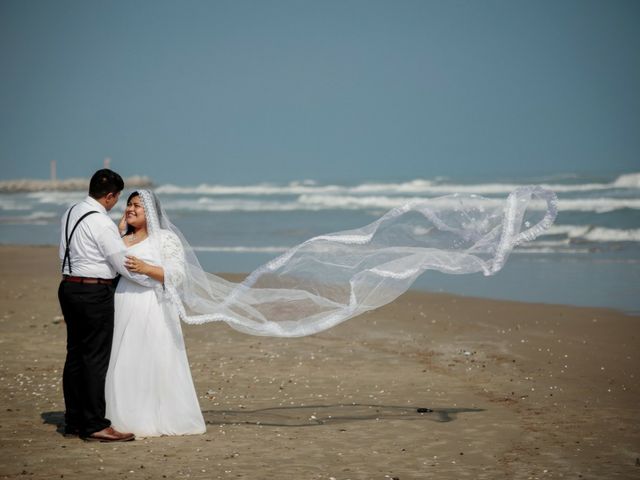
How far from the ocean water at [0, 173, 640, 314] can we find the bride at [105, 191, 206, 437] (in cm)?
300

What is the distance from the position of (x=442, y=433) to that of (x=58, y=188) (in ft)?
234

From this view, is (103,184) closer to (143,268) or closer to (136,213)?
(136,213)

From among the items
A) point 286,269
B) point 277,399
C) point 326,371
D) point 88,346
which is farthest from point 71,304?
point 326,371

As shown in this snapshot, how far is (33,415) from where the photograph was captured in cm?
768

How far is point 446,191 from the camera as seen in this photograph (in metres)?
51.8

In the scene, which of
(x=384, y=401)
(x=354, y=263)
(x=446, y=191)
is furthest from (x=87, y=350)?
(x=446, y=191)

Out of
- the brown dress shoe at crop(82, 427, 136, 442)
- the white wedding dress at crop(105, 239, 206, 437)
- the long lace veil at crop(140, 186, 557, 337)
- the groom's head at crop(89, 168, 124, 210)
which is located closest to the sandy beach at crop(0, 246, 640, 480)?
the brown dress shoe at crop(82, 427, 136, 442)

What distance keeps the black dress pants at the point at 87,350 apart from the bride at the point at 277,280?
126 mm

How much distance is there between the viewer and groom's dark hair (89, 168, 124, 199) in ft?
21.6

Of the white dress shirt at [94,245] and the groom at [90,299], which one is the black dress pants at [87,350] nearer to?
the groom at [90,299]

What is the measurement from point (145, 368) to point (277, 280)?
1.34 m

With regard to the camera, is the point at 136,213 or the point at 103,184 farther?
the point at 136,213

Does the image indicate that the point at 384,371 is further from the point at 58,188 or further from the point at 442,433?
the point at 58,188

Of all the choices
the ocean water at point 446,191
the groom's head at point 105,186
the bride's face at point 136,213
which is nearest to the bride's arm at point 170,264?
the bride's face at point 136,213
